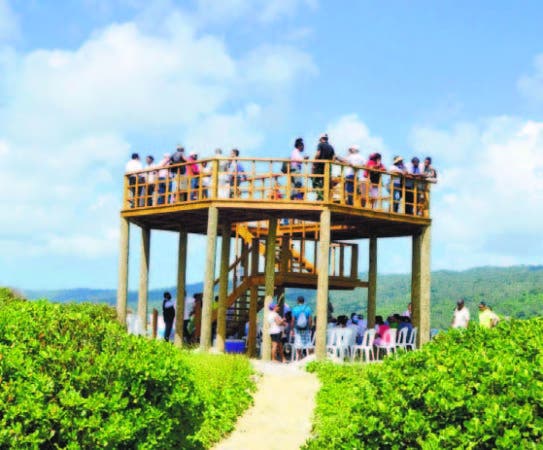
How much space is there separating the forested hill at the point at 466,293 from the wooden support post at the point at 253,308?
104 ft

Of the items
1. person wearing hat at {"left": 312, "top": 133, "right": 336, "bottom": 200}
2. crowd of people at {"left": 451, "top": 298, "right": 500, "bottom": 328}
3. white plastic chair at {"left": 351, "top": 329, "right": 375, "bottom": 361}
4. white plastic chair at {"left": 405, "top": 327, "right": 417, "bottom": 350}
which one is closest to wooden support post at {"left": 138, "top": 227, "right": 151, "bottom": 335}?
white plastic chair at {"left": 351, "top": 329, "right": 375, "bottom": 361}

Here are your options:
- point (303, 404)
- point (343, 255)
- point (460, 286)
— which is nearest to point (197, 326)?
point (343, 255)

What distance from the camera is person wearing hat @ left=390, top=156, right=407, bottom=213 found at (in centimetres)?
2133

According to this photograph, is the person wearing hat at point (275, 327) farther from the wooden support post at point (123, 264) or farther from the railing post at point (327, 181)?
the wooden support post at point (123, 264)

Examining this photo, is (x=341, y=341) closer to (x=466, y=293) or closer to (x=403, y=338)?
(x=403, y=338)

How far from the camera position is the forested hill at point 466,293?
58438mm

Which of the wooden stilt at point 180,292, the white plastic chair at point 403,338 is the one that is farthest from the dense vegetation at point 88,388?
the wooden stilt at point 180,292

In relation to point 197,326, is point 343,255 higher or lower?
higher

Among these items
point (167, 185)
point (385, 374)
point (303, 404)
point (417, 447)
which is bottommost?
point (303, 404)

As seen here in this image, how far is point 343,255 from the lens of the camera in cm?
2525

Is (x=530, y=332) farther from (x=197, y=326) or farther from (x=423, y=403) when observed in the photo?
(x=197, y=326)

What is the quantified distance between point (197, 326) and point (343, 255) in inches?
202

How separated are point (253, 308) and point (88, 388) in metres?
15.5

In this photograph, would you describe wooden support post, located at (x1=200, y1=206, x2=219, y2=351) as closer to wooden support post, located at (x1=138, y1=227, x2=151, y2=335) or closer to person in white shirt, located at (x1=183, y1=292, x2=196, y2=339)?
person in white shirt, located at (x1=183, y1=292, x2=196, y2=339)
